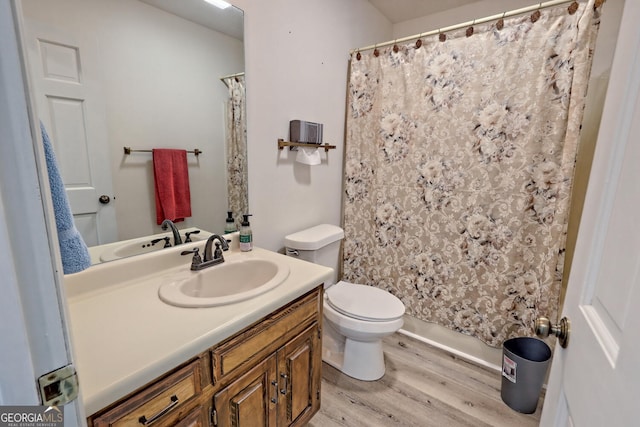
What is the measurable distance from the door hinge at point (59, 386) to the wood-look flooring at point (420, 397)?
4.51 feet

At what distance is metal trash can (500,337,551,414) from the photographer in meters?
1.55

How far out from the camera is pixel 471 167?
6.07 ft

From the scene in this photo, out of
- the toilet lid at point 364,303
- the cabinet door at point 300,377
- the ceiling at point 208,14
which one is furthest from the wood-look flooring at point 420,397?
the ceiling at point 208,14

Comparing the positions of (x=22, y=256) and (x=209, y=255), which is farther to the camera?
(x=209, y=255)

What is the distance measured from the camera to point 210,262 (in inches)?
51.4

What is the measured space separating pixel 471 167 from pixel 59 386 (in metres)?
2.01

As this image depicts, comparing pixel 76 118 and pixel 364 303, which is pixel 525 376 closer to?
pixel 364 303

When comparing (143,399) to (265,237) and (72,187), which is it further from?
(265,237)

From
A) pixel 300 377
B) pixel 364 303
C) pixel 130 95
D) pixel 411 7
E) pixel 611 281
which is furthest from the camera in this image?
pixel 411 7

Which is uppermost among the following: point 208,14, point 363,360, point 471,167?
point 208,14

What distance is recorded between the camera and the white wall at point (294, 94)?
157cm

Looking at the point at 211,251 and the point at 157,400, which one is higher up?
the point at 211,251

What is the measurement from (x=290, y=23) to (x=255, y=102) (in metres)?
0.54

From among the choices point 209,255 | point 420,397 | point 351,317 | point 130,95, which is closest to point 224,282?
point 209,255
